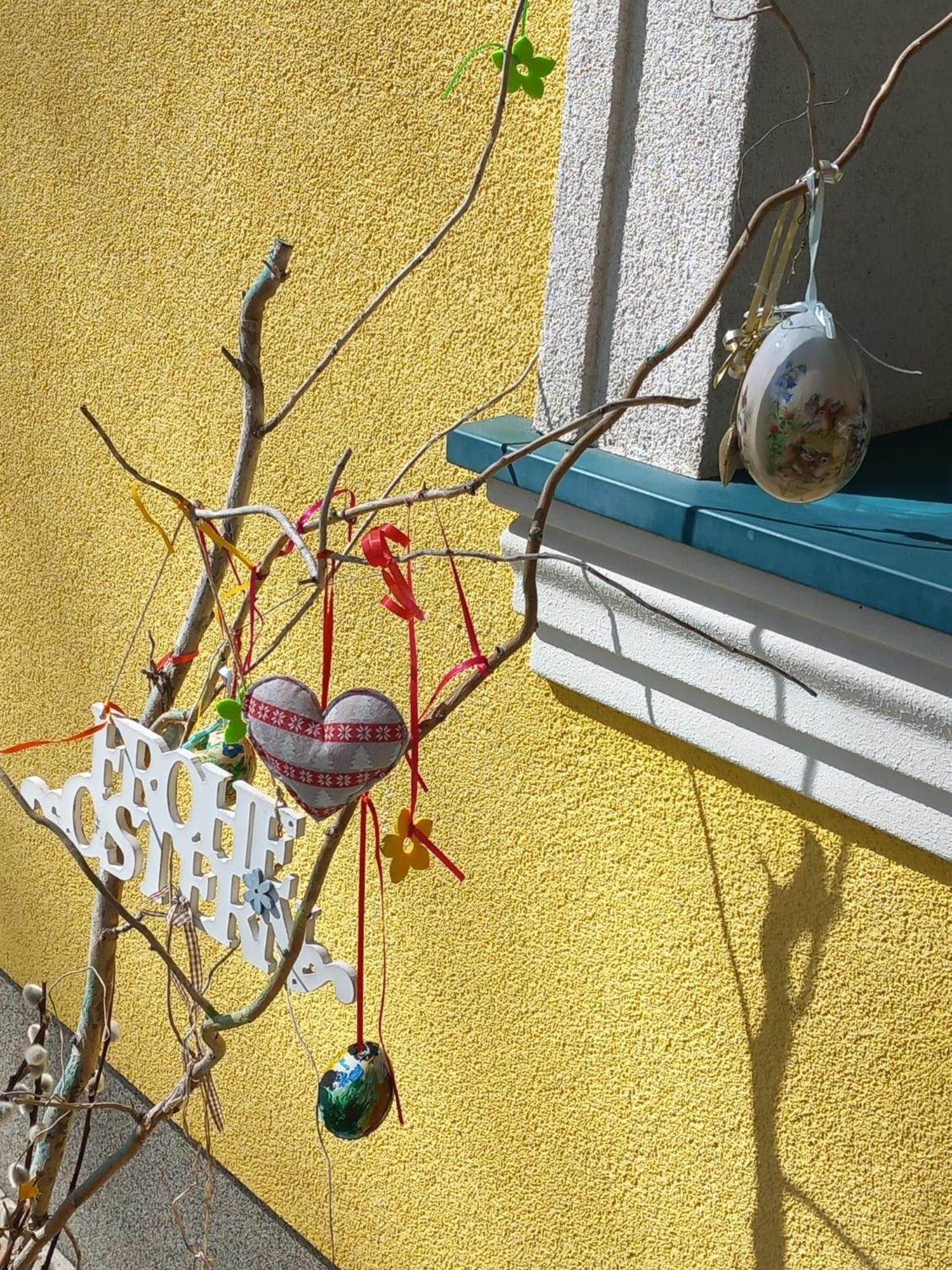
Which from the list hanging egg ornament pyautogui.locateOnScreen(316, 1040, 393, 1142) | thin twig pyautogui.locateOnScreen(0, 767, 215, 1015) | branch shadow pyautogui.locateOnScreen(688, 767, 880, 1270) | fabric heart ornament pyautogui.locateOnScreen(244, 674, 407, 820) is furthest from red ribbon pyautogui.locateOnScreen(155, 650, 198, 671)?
branch shadow pyautogui.locateOnScreen(688, 767, 880, 1270)

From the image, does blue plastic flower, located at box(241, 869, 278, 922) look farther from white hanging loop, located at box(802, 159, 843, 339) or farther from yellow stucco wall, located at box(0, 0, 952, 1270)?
white hanging loop, located at box(802, 159, 843, 339)

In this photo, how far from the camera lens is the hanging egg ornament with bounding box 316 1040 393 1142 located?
4.92 feet

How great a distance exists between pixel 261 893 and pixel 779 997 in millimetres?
657

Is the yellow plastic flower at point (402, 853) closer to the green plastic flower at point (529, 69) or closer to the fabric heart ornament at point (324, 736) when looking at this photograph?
the fabric heart ornament at point (324, 736)

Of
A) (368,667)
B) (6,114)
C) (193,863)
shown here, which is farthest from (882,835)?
(6,114)

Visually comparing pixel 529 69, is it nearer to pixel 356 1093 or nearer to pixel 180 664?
pixel 180 664

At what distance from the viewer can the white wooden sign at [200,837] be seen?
1.40 meters

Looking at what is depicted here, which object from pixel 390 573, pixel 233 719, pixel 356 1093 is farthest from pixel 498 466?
pixel 356 1093

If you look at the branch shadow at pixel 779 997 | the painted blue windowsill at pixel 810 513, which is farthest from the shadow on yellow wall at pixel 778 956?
the painted blue windowsill at pixel 810 513

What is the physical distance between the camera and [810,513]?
4.77 ft

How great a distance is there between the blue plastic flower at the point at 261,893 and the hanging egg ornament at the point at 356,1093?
206mm

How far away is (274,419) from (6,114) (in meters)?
1.45

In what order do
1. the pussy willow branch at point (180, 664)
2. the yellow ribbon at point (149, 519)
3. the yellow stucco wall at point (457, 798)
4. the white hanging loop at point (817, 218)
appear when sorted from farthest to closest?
1. the yellow stucco wall at point (457, 798)
2. the pussy willow branch at point (180, 664)
3. the yellow ribbon at point (149, 519)
4. the white hanging loop at point (817, 218)

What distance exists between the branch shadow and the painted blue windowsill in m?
0.37
